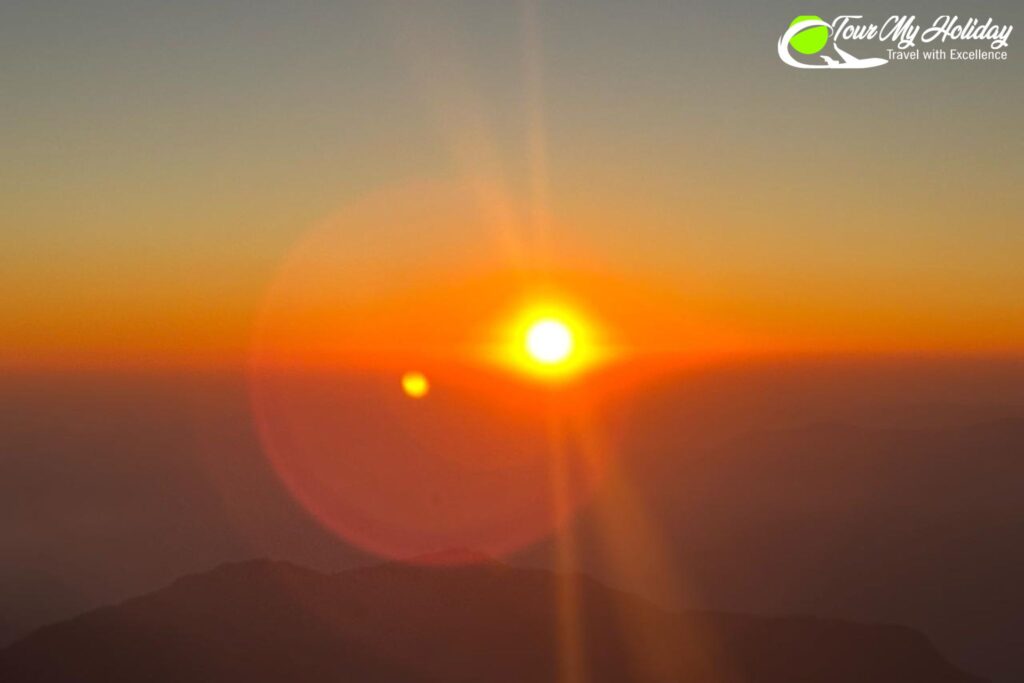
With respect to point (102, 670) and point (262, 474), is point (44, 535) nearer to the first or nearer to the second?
point (262, 474)

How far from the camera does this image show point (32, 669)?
65.8 meters

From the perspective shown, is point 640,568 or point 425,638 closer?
point 425,638

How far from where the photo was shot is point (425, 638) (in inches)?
2830

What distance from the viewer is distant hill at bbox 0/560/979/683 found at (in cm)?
6638

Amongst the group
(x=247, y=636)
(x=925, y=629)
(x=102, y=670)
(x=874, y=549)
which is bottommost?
(x=102, y=670)

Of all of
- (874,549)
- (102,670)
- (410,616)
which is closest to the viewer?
(102,670)

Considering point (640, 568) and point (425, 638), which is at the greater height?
point (640, 568)

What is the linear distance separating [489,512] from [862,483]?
72931 millimetres

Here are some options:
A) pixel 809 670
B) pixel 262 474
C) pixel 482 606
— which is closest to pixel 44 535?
pixel 262 474

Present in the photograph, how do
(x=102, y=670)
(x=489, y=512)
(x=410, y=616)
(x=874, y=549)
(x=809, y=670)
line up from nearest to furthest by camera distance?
(x=102, y=670)
(x=809, y=670)
(x=410, y=616)
(x=874, y=549)
(x=489, y=512)

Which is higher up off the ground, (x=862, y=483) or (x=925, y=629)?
(x=862, y=483)

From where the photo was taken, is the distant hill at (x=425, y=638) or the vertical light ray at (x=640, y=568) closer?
the distant hill at (x=425, y=638)

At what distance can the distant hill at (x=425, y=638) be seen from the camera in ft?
218

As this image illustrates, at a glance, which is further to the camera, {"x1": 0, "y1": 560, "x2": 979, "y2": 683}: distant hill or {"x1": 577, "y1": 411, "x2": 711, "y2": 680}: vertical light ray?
{"x1": 577, "y1": 411, "x2": 711, "y2": 680}: vertical light ray
